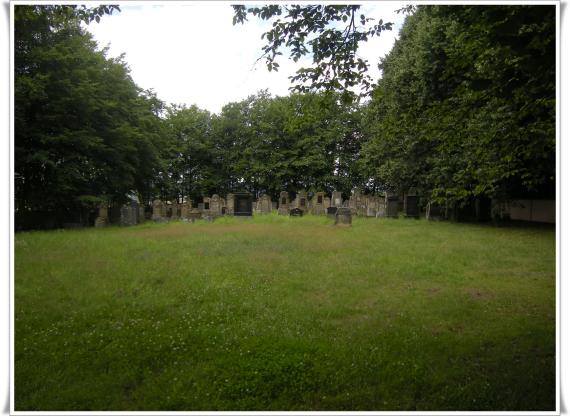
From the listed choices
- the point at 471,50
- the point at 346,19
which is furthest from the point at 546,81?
the point at 346,19

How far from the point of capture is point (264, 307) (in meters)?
5.80

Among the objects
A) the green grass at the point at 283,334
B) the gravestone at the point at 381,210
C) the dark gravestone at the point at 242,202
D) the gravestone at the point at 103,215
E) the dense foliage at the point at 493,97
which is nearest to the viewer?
the dense foliage at the point at 493,97

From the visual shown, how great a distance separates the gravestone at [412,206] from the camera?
25.6m

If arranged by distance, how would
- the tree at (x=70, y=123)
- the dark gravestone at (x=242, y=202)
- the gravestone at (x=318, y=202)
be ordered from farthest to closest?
the gravestone at (x=318, y=202) → the dark gravestone at (x=242, y=202) → the tree at (x=70, y=123)

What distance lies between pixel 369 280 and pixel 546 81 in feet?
16.4

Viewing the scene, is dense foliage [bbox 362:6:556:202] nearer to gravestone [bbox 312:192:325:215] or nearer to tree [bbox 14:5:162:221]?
tree [bbox 14:5:162:221]

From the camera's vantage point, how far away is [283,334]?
4684mm

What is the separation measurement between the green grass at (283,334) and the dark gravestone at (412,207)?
53.4 ft

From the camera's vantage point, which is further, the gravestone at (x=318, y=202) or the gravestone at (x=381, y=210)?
the gravestone at (x=318, y=202)

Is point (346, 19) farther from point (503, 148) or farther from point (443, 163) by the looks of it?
point (443, 163)

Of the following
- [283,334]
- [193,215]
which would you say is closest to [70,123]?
[193,215]

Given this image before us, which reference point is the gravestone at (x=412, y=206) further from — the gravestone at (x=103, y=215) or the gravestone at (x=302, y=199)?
the gravestone at (x=103, y=215)

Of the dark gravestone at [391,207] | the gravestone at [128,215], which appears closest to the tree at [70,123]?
the gravestone at [128,215]

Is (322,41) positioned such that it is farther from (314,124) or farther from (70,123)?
(314,124)
